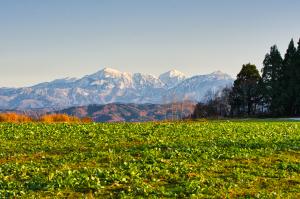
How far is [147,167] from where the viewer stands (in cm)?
2197

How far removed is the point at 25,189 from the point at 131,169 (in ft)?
17.2

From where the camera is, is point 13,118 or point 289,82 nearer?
point 13,118

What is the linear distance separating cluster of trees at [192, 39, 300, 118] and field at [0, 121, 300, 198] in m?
67.2

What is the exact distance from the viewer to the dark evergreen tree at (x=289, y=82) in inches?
3868

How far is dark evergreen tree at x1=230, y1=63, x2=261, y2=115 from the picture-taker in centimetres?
11231

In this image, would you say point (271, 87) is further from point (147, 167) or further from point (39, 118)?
point (147, 167)

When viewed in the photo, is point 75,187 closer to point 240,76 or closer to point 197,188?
point 197,188

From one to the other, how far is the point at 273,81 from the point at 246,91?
10542mm

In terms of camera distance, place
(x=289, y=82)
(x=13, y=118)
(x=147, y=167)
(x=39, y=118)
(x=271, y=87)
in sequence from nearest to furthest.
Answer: (x=147, y=167)
(x=13, y=118)
(x=39, y=118)
(x=289, y=82)
(x=271, y=87)

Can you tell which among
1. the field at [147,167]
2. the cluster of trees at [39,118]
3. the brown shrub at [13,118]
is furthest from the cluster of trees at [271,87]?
the field at [147,167]

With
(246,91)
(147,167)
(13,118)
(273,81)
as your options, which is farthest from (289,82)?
(147,167)

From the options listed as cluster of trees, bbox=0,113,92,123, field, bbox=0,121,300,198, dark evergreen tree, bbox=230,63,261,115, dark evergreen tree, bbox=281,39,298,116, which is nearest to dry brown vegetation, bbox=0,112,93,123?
cluster of trees, bbox=0,113,92,123

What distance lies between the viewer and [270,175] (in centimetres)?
2164

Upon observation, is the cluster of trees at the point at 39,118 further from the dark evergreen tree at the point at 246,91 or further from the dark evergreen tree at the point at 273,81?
the dark evergreen tree at the point at 246,91
